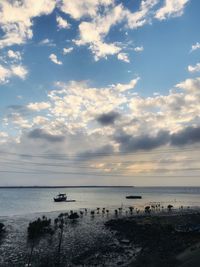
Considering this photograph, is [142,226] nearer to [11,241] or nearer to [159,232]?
[159,232]

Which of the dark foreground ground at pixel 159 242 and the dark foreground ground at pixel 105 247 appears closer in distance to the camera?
the dark foreground ground at pixel 159 242

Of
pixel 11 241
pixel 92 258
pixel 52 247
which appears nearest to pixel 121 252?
pixel 92 258

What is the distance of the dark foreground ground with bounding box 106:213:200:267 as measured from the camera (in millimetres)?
53194

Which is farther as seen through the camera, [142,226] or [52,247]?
[142,226]

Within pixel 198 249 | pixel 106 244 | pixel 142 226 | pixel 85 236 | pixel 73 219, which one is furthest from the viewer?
pixel 73 219

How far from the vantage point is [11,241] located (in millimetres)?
73000

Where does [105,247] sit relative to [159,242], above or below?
below

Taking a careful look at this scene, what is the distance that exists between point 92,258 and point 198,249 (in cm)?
1882

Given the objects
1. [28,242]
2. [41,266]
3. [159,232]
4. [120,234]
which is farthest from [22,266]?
[159,232]

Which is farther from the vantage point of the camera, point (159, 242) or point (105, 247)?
point (159, 242)

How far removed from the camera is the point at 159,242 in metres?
71.0

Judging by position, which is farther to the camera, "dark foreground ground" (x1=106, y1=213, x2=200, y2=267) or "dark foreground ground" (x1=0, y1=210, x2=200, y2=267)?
"dark foreground ground" (x1=0, y1=210, x2=200, y2=267)

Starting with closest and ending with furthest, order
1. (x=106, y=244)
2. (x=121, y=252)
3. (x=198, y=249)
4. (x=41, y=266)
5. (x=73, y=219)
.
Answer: (x=41, y=266)
(x=198, y=249)
(x=121, y=252)
(x=106, y=244)
(x=73, y=219)

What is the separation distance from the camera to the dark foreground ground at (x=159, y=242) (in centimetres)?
5319
